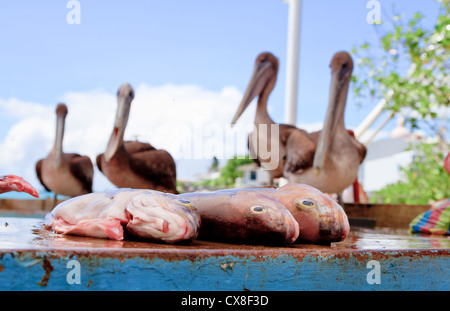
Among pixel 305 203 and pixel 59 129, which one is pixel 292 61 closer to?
pixel 59 129

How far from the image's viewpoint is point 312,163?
5.90 metres

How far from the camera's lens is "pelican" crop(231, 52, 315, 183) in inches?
235

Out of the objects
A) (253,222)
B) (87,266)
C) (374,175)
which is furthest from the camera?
(374,175)

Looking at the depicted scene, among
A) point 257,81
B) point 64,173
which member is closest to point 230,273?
point 257,81

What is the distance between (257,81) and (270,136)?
4.24 ft

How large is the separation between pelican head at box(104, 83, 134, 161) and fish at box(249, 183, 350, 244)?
14.9ft

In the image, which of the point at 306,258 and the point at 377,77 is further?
the point at 377,77

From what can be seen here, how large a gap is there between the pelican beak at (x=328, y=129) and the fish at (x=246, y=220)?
3579mm

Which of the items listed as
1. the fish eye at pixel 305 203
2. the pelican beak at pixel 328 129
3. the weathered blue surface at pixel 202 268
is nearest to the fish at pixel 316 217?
the fish eye at pixel 305 203

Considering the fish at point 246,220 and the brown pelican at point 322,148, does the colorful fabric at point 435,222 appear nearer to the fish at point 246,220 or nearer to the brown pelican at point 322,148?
the brown pelican at point 322,148

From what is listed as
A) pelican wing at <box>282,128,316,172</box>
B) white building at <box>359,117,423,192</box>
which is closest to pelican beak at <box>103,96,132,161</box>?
pelican wing at <box>282,128,316,172</box>
